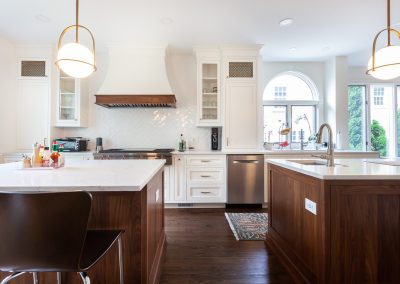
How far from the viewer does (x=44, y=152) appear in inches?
66.6

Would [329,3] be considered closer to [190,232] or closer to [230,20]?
[230,20]

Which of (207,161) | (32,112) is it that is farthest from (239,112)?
(32,112)

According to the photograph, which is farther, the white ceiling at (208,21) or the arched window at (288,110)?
the arched window at (288,110)

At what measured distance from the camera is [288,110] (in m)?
4.43

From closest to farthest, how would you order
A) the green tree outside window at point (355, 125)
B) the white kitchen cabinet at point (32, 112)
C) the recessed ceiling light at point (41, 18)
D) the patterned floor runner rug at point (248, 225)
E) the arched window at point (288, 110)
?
the patterned floor runner rug at point (248, 225), the recessed ceiling light at point (41, 18), the white kitchen cabinet at point (32, 112), the arched window at point (288, 110), the green tree outside window at point (355, 125)

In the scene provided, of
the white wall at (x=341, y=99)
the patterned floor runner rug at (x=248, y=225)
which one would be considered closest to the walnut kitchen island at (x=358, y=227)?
the patterned floor runner rug at (x=248, y=225)

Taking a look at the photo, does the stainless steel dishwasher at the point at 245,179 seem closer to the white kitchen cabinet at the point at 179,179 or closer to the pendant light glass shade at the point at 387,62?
the white kitchen cabinet at the point at 179,179

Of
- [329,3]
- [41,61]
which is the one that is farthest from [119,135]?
[329,3]

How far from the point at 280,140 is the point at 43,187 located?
4.14m

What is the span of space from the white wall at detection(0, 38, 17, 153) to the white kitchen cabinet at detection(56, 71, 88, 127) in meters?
0.65

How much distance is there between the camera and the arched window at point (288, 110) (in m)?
4.42

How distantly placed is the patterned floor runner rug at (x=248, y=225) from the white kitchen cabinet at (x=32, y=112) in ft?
10.9

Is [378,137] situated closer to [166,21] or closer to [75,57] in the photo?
Answer: [166,21]

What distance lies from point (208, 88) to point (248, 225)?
2.33 m
